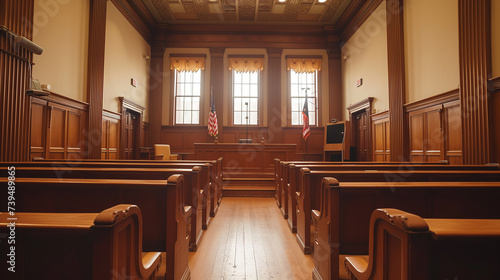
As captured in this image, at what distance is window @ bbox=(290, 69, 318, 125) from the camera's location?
884 centimetres

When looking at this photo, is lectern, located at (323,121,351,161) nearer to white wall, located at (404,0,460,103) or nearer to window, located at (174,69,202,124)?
white wall, located at (404,0,460,103)

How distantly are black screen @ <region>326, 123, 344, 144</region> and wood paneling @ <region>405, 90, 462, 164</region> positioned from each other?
207 cm

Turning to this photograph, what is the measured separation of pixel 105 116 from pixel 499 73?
6811 mm

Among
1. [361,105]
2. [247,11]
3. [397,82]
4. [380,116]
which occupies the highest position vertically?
[247,11]

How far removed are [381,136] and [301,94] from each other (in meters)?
3.18

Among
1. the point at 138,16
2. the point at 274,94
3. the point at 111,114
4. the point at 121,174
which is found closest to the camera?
the point at 121,174

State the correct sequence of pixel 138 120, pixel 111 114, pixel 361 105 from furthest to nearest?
pixel 138 120
pixel 361 105
pixel 111 114

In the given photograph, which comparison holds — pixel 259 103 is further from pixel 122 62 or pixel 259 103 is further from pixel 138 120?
pixel 122 62

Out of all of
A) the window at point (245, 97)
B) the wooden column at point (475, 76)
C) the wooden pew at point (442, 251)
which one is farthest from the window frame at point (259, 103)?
the wooden pew at point (442, 251)

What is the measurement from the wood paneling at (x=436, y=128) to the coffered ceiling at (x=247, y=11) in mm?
3946

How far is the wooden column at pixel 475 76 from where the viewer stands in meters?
3.64

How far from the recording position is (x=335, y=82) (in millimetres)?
8719

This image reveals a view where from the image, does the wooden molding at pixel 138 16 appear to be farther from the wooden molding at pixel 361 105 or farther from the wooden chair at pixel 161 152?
the wooden molding at pixel 361 105

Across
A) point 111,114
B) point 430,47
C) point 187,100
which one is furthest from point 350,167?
point 187,100
